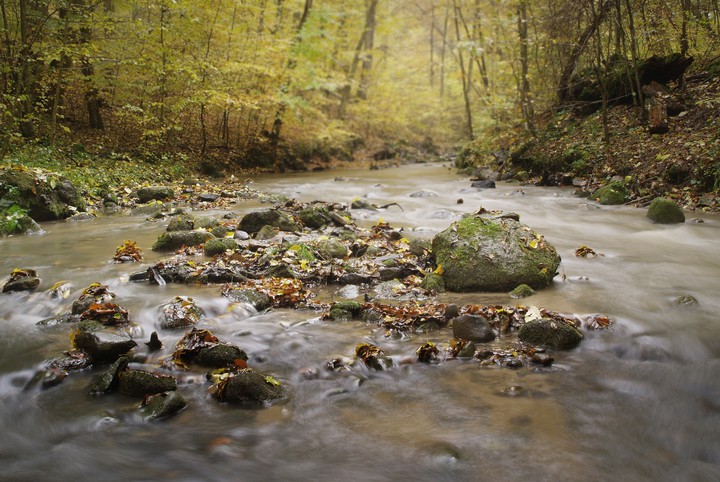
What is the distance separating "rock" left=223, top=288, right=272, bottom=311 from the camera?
4.99 metres

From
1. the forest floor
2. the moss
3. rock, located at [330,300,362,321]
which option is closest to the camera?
rock, located at [330,300,362,321]

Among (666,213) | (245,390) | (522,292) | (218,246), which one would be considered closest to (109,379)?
(245,390)

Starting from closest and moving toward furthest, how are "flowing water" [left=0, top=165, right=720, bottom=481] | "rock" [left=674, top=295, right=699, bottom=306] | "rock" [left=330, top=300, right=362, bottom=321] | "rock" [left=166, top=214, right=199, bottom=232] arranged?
"flowing water" [left=0, top=165, right=720, bottom=481] < "rock" [left=330, top=300, right=362, bottom=321] < "rock" [left=674, top=295, right=699, bottom=306] < "rock" [left=166, top=214, right=199, bottom=232]

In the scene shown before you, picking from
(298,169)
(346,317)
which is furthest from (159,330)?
(298,169)

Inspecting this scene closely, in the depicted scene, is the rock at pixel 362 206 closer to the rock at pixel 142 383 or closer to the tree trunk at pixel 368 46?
the rock at pixel 142 383

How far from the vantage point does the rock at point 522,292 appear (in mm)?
5164

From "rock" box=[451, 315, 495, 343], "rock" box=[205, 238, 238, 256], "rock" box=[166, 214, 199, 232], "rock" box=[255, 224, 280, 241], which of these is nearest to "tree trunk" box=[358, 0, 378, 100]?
"rock" box=[166, 214, 199, 232]

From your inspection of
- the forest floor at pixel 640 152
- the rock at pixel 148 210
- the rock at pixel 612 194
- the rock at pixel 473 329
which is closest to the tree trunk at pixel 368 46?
the forest floor at pixel 640 152

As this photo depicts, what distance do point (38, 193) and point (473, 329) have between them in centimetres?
875

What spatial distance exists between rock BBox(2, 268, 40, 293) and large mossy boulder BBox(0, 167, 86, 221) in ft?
13.2

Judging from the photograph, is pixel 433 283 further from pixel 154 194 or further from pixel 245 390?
pixel 154 194

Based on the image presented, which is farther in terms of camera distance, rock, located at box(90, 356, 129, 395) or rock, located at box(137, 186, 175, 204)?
rock, located at box(137, 186, 175, 204)

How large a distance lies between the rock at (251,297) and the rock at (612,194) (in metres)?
8.83

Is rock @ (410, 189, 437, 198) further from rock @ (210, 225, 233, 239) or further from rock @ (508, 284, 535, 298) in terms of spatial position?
rock @ (508, 284, 535, 298)
